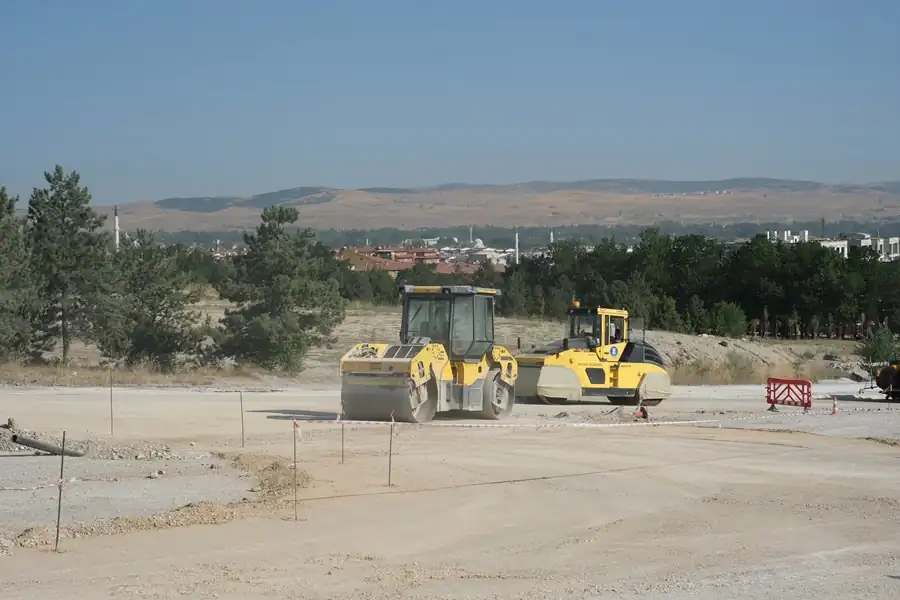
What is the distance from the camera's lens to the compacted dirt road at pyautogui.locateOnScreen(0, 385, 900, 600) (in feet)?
36.7

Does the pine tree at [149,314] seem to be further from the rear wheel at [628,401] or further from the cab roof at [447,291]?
the cab roof at [447,291]

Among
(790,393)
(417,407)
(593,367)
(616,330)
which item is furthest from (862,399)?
(417,407)

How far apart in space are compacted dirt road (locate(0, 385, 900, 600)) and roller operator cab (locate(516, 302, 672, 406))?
392 cm

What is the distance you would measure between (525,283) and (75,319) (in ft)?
177

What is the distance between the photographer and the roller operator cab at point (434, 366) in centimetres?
2330

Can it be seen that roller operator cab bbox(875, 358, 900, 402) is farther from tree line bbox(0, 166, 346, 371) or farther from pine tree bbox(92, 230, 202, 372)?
pine tree bbox(92, 230, 202, 372)

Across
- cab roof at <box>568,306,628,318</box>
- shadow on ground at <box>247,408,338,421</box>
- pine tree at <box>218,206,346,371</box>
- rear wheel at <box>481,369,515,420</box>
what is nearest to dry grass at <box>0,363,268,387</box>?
pine tree at <box>218,206,346,371</box>

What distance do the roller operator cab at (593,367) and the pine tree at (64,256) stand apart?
15.2 m

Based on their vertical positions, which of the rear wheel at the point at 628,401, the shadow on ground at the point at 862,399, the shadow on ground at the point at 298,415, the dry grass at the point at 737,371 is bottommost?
the dry grass at the point at 737,371

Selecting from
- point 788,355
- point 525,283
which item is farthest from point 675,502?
point 525,283

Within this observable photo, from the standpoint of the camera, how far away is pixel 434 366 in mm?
23922

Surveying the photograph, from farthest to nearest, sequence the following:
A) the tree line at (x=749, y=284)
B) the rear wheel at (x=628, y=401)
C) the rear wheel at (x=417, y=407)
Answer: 1. the tree line at (x=749, y=284)
2. the rear wheel at (x=628, y=401)
3. the rear wheel at (x=417, y=407)

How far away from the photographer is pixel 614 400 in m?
31.0

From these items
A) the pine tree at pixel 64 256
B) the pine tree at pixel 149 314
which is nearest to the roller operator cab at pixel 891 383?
the pine tree at pixel 149 314
